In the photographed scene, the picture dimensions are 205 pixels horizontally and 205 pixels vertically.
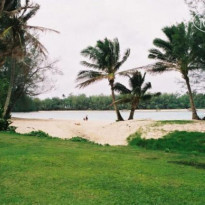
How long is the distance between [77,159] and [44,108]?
77020 millimetres

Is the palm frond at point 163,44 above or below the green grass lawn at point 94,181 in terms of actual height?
above

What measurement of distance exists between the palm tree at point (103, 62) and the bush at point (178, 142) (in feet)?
40.1

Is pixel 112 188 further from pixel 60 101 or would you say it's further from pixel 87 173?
pixel 60 101

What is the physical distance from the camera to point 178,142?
52.0 ft

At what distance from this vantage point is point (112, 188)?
5195 mm

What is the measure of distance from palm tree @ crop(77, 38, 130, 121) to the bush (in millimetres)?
12234

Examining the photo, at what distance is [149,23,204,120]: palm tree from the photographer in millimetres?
23781

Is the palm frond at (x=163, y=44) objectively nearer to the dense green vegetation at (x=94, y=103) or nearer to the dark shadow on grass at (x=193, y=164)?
the dark shadow on grass at (x=193, y=164)

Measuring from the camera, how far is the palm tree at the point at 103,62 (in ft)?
94.5

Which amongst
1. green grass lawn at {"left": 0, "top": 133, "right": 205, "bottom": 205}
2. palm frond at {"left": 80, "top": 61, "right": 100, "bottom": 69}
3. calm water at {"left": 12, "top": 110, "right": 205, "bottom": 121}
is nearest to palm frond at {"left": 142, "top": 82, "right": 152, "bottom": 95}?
palm frond at {"left": 80, "top": 61, "right": 100, "bottom": 69}

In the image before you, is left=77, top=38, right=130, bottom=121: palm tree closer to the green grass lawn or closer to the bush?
the bush

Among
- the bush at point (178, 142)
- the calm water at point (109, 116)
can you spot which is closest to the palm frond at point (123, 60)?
the calm water at point (109, 116)

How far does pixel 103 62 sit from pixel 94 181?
23775 mm

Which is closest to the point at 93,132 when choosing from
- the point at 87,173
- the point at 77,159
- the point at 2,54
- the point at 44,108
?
the point at 2,54
